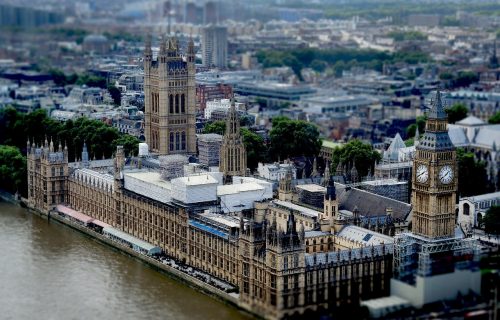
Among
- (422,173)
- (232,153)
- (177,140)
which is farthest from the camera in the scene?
(177,140)

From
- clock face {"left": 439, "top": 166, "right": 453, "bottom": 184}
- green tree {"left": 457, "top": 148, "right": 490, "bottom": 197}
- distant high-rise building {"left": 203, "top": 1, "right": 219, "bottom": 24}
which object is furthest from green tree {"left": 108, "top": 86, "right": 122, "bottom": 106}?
distant high-rise building {"left": 203, "top": 1, "right": 219, "bottom": 24}

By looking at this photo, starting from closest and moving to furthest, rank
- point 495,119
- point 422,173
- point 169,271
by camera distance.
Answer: point 422,173
point 169,271
point 495,119

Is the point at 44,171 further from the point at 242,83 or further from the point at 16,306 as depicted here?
the point at 242,83

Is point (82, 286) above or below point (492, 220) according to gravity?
below

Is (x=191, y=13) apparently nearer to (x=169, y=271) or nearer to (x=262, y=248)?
(x=169, y=271)

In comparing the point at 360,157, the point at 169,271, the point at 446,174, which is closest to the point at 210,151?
the point at 360,157

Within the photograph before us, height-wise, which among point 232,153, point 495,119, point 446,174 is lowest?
point 495,119
